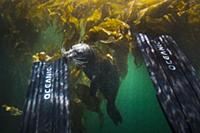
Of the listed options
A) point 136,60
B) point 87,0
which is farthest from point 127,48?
point 87,0

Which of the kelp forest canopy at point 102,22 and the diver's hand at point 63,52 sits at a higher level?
the kelp forest canopy at point 102,22

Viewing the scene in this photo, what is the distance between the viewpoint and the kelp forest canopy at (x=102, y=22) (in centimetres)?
414

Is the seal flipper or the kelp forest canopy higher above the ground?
the kelp forest canopy

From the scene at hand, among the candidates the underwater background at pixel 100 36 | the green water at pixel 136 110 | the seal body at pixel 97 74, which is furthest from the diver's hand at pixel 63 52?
the green water at pixel 136 110

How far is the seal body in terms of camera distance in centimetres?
390

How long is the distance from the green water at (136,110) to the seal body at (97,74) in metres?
0.08

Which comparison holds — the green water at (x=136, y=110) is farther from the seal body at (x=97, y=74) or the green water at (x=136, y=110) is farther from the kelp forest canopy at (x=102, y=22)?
the kelp forest canopy at (x=102, y=22)

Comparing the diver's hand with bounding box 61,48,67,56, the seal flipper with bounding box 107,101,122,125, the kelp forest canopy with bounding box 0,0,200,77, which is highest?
the kelp forest canopy with bounding box 0,0,200,77

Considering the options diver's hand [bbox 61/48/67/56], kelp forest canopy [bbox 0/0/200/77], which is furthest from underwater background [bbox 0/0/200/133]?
diver's hand [bbox 61/48/67/56]

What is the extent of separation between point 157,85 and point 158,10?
5.17 ft

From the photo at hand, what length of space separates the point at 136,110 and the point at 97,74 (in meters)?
0.73

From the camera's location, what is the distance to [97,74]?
397cm

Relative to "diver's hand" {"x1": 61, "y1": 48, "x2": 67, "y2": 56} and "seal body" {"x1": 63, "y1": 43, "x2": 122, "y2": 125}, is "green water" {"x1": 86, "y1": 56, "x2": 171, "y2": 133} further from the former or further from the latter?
"diver's hand" {"x1": 61, "y1": 48, "x2": 67, "y2": 56}

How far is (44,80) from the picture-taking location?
327 cm
